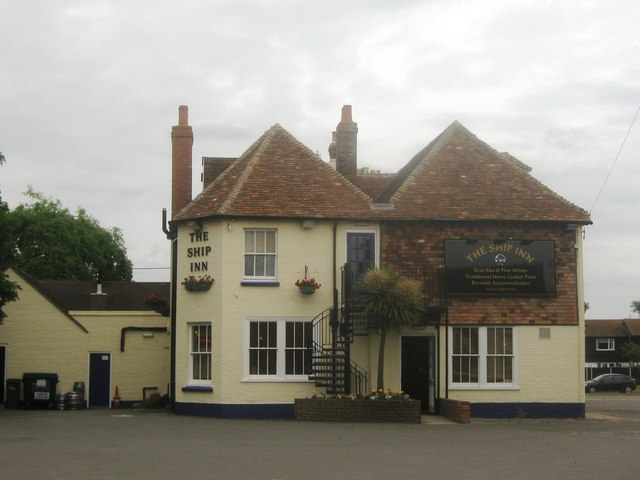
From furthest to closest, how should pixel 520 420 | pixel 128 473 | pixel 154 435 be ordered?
1. pixel 520 420
2. pixel 154 435
3. pixel 128 473

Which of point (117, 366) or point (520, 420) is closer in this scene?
point (520, 420)

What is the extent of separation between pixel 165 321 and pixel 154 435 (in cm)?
1618

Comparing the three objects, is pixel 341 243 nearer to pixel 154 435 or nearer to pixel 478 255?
pixel 478 255

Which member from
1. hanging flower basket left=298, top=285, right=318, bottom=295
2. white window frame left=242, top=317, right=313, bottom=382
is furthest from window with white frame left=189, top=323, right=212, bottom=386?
hanging flower basket left=298, top=285, right=318, bottom=295

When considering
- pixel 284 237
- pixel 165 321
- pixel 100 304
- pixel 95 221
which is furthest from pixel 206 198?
pixel 95 221

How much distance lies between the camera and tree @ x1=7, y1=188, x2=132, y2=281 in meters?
63.8

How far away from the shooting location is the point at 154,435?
20.3 m

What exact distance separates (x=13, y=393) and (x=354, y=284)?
1317 cm

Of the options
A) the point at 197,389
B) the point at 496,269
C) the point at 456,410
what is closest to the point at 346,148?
the point at 496,269

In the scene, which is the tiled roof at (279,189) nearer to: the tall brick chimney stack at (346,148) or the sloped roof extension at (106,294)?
the tall brick chimney stack at (346,148)

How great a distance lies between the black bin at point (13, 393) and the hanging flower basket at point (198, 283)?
8877 millimetres

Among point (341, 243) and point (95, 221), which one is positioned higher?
point (95, 221)

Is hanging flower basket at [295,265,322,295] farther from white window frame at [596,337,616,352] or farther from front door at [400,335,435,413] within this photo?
white window frame at [596,337,616,352]

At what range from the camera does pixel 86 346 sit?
116ft
